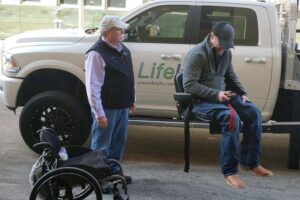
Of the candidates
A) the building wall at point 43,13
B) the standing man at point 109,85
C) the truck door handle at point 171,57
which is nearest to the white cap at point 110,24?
the standing man at point 109,85

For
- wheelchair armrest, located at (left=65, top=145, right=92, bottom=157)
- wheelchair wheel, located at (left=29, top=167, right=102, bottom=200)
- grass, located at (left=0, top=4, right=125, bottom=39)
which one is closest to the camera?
wheelchair wheel, located at (left=29, top=167, right=102, bottom=200)

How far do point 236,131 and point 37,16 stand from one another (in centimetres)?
1672

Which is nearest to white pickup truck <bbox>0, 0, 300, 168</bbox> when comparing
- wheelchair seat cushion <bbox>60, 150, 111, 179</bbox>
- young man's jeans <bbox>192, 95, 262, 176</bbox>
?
young man's jeans <bbox>192, 95, 262, 176</bbox>

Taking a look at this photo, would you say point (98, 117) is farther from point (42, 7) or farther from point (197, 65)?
point (42, 7)

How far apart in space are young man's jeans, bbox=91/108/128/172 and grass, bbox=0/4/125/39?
15.4 meters

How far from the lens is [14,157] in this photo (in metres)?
6.47

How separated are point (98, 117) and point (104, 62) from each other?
491 millimetres

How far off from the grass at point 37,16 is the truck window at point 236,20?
1407cm

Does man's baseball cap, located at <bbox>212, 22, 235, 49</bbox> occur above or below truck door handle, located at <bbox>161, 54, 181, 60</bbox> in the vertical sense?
above

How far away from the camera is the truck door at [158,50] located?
20.8 ft

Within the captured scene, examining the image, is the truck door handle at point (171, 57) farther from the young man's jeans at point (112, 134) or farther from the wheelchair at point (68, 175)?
the wheelchair at point (68, 175)

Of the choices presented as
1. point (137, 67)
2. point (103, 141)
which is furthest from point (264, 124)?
point (103, 141)

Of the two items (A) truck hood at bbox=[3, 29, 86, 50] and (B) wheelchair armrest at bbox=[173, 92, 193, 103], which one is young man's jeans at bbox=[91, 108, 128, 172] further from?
(A) truck hood at bbox=[3, 29, 86, 50]

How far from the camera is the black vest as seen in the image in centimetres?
486
